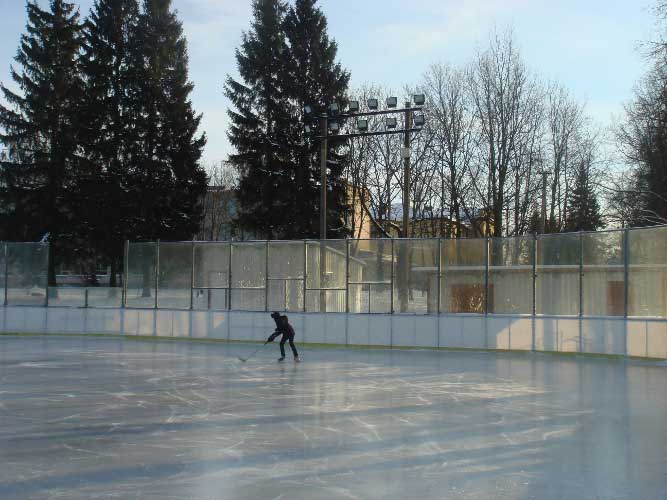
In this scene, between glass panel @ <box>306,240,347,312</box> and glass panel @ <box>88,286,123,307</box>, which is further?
glass panel @ <box>88,286,123,307</box>

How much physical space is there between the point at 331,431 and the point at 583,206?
2942cm

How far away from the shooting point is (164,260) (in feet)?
77.2

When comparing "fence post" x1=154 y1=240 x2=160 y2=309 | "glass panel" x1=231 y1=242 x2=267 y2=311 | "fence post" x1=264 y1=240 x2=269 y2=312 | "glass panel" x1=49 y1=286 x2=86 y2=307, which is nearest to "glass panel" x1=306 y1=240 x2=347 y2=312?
"fence post" x1=264 y1=240 x2=269 y2=312

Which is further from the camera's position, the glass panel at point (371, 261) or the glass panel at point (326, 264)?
the glass panel at point (326, 264)

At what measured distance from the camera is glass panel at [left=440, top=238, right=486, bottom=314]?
64.8 feet

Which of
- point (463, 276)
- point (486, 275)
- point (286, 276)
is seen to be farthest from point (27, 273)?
point (486, 275)

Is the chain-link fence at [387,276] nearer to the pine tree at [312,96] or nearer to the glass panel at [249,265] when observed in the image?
the glass panel at [249,265]

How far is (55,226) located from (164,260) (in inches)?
696

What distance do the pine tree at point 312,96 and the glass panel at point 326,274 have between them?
14219 mm

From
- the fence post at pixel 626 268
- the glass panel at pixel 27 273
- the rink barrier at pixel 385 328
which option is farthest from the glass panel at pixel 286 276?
the fence post at pixel 626 268

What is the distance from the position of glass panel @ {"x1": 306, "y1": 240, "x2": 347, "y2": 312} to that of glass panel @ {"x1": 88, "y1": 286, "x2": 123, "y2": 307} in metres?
6.80

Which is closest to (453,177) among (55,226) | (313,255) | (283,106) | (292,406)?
(283,106)

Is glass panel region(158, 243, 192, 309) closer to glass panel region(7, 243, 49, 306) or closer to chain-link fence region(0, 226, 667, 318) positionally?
chain-link fence region(0, 226, 667, 318)

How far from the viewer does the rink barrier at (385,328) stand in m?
17.2
